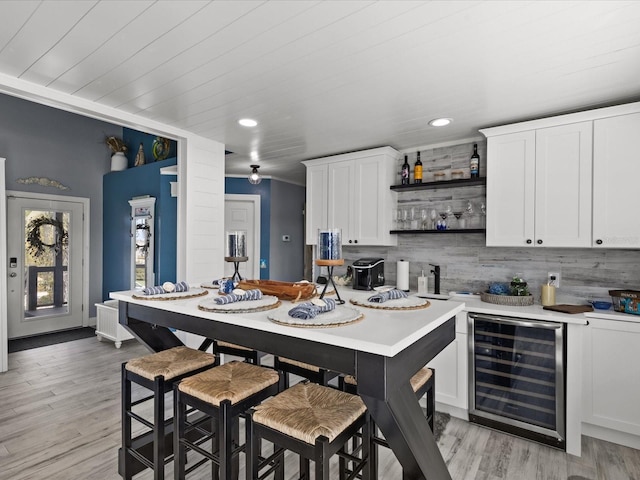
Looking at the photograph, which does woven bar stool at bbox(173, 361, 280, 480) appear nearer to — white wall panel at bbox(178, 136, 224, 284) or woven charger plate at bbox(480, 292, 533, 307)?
white wall panel at bbox(178, 136, 224, 284)

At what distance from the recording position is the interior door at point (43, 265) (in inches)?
195

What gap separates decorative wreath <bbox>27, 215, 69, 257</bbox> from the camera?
5111mm

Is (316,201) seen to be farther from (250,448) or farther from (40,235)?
(40,235)

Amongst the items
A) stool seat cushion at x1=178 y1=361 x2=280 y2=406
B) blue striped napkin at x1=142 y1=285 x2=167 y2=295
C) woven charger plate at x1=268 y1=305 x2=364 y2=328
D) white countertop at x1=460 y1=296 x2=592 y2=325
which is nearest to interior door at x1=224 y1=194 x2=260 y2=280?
white countertop at x1=460 y1=296 x2=592 y2=325

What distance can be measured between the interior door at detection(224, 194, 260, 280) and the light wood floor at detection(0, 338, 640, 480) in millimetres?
2535

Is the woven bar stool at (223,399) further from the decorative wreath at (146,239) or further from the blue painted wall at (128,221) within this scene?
the decorative wreath at (146,239)

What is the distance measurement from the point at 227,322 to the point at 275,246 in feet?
14.1

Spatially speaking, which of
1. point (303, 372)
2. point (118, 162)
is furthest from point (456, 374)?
point (118, 162)

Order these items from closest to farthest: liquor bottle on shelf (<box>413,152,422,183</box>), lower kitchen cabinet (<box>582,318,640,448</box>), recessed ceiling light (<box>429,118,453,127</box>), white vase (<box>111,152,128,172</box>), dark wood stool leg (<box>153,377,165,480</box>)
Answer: dark wood stool leg (<box>153,377,165,480</box>) → lower kitchen cabinet (<box>582,318,640,448</box>) → recessed ceiling light (<box>429,118,453,127</box>) → liquor bottle on shelf (<box>413,152,422,183</box>) → white vase (<box>111,152,128,172</box>)

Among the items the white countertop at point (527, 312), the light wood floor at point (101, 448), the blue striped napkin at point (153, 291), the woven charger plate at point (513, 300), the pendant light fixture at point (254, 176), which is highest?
the pendant light fixture at point (254, 176)

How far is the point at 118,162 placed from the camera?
5.73 m

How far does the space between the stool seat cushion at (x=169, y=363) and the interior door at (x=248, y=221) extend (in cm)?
349

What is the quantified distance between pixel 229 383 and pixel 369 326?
79 cm

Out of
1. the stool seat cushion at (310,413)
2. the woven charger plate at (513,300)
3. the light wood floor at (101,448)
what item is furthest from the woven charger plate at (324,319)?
the woven charger plate at (513,300)
